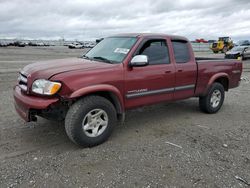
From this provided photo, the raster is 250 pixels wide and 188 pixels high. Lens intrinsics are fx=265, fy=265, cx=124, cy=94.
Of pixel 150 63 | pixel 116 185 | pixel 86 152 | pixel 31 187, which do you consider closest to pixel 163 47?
pixel 150 63

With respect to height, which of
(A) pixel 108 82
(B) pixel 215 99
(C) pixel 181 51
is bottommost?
(B) pixel 215 99

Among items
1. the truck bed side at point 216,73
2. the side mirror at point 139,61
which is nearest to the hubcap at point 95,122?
the side mirror at point 139,61

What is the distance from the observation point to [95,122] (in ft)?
14.1

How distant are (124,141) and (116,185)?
1387 mm

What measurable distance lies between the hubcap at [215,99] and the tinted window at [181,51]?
1328mm

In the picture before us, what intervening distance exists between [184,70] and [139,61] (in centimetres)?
143

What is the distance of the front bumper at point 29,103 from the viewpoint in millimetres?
3809

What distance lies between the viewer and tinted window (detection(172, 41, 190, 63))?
552 cm

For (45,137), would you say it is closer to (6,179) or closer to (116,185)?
(6,179)

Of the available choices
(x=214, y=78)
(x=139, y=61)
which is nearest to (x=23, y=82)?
(x=139, y=61)

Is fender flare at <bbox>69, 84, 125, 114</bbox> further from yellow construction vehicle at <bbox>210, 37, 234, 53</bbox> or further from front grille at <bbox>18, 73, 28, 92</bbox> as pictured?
yellow construction vehicle at <bbox>210, 37, 234, 53</bbox>

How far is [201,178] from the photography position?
3.45m

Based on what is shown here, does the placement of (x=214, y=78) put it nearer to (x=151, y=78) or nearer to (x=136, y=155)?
(x=151, y=78)

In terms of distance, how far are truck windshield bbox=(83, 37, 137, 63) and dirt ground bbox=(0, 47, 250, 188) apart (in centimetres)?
141
